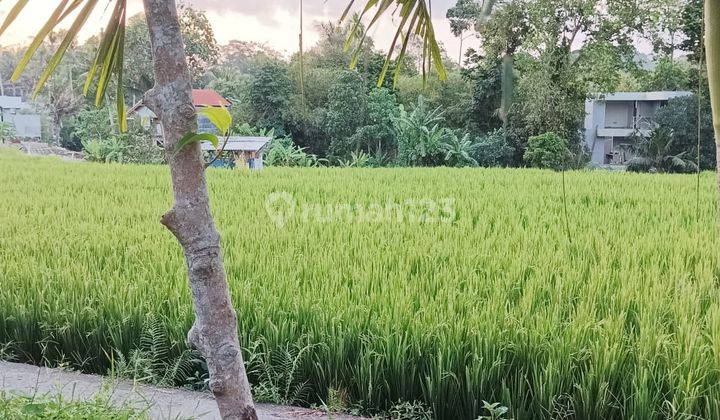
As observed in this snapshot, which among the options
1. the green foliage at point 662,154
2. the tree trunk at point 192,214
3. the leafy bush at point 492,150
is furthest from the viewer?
the leafy bush at point 492,150

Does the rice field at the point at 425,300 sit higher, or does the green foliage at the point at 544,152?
the green foliage at the point at 544,152

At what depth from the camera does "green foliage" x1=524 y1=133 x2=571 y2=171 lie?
8539mm

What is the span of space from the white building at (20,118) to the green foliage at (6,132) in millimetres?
50

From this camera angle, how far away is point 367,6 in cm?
92

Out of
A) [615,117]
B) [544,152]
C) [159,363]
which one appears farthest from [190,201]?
[615,117]

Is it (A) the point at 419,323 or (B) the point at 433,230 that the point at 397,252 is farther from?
(A) the point at 419,323

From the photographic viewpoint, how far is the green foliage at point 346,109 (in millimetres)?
9031

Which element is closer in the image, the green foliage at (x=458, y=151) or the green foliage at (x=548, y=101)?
the green foliage at (x=548, y=101)

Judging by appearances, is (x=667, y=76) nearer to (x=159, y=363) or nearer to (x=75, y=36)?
(x=159, y=363)

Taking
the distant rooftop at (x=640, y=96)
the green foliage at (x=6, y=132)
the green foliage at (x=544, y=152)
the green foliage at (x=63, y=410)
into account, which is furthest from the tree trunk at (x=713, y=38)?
the distant rooftop at (x=640, y=96)

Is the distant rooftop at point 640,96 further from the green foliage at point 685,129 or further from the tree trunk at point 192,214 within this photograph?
the tree trunk at point 192,214

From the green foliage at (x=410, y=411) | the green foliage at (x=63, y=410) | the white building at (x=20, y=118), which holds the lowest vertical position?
the green foliage at (x=410, y=411)

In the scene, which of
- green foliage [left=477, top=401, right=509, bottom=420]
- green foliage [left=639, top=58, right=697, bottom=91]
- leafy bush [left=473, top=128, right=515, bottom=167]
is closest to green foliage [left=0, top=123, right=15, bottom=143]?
leafy bush [left=473, top=128, right=515, bottom=167]

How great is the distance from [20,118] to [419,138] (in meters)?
5.60
